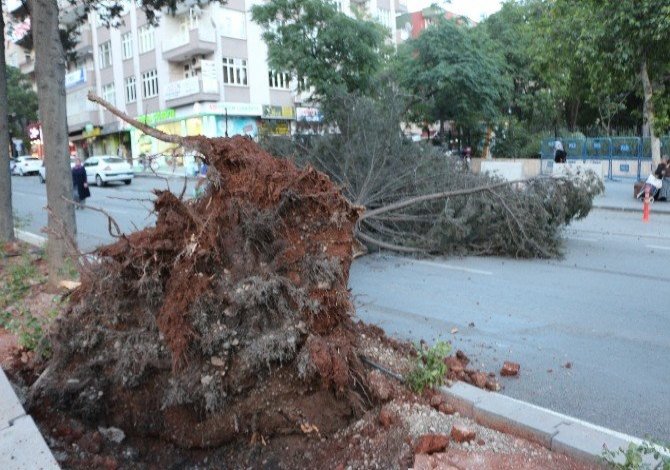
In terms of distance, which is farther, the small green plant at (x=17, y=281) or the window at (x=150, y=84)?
the window at (x=150, y=84)

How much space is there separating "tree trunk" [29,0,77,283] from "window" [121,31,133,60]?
3685 centimetres

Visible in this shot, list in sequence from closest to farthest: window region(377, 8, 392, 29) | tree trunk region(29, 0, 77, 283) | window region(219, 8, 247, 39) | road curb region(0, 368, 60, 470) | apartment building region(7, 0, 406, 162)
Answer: road curb region(0, 368, 60, 470) → tree trunk region(29, 0, 77, 283) → apartment building region(7, 0, 406, 162) → window region(219, 8, 247, 39) → window region(377, 8, 392, 29)

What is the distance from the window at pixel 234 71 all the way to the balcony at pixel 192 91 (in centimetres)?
130

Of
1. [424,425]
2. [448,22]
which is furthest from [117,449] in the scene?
[448,22]

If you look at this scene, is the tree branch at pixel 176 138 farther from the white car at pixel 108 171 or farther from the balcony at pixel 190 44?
the balcony at pixel 190 44

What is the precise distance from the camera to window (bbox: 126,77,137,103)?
140ft

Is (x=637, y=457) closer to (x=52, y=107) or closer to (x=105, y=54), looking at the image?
(x=52, y=107)

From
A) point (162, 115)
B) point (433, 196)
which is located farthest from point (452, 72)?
point (162, 115)

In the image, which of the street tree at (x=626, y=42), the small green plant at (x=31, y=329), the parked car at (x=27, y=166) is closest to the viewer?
the small green plant at (x=31, y=329)

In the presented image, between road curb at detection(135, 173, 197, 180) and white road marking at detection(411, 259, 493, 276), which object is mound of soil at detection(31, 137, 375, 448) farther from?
white road marking at detection(411, 259, 493, 276)

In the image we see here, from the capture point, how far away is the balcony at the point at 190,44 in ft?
120

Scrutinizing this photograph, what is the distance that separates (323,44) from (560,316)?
13.9 metres

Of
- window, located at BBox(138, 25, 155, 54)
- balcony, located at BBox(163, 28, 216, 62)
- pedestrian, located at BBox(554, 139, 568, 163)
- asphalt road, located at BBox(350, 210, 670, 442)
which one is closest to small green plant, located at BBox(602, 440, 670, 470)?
asphalt road, located at BBox(350, 210, 670, 442)

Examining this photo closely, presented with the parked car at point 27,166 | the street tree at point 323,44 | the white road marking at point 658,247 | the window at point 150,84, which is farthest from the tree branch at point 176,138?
the parked car at point 27,166
